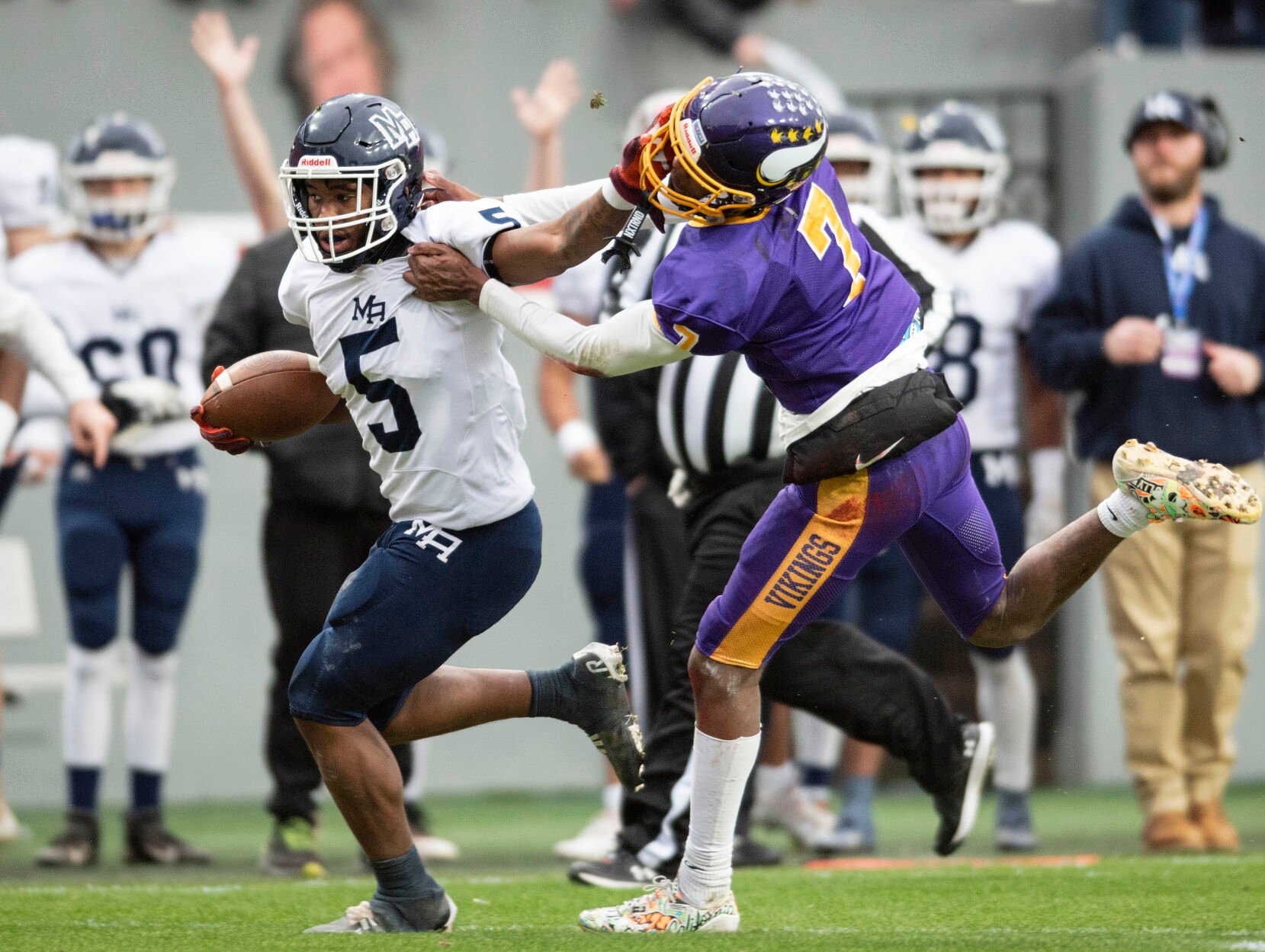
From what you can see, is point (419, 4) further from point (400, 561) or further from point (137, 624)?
point (400, 561)

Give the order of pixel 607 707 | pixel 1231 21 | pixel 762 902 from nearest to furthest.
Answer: pixel 607 707
pixel 762 902
pixel 1231 21

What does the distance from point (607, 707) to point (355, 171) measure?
1238 mm

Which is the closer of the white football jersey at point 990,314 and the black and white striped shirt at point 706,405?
the black and white striped shirt at point 706,405

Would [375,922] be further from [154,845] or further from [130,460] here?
[130,460]

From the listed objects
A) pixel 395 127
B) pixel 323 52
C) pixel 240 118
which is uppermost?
pixel 323 52

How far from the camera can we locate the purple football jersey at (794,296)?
3.39 metres

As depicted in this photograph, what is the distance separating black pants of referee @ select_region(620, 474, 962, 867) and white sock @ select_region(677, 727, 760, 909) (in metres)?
0.87

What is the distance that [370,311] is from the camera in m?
3.62

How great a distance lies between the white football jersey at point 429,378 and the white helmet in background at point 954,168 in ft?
8.48

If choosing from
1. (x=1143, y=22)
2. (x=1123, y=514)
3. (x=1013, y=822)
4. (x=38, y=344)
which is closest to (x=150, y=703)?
(x=38, y=344)

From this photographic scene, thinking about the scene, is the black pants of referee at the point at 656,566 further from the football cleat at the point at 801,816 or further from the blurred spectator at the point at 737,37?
the blurred spectator at the point at 737,37

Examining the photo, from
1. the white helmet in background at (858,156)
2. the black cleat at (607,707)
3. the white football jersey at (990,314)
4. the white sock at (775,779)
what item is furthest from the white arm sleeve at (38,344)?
the white football jersey at (990,314)

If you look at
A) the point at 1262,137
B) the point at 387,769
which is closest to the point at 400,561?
the point at 387,769

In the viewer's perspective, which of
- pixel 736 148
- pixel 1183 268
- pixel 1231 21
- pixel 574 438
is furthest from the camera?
pixel 1231 21
